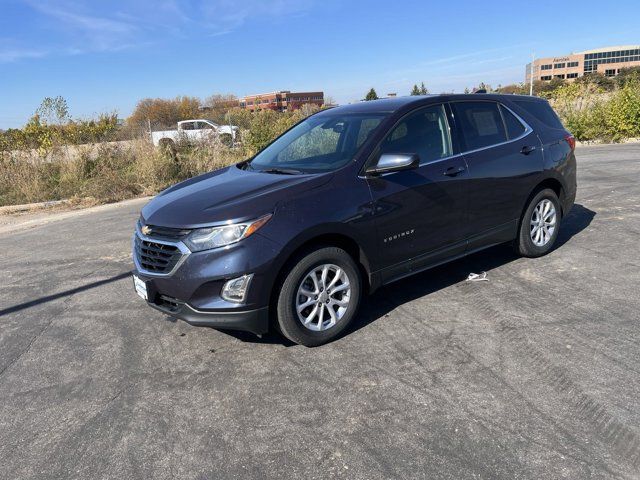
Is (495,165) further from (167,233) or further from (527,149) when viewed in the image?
(167,233)

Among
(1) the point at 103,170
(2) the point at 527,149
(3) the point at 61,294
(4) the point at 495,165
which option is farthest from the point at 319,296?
(1) the point at 103,170

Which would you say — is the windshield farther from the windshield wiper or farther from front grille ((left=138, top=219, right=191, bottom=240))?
front grille ((left=138, top=219, right=191, bottom=240))

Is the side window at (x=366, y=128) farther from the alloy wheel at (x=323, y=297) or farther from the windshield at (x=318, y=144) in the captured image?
the alloy wheel at (x=323, y=297)

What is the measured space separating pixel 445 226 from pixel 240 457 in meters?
2.72

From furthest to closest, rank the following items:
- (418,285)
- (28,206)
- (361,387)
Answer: (28,206) < (418,285) < (361,387)

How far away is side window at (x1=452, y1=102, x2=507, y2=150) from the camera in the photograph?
489cm

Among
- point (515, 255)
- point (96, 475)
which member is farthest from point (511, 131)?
point (96, 475)

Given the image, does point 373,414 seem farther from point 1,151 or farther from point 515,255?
point 1,151

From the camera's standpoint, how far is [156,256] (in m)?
3.83

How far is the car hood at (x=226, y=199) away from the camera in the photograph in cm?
361

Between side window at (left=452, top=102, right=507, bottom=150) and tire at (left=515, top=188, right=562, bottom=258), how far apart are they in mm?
838

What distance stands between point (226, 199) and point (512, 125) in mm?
3229

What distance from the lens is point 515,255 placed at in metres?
5.91

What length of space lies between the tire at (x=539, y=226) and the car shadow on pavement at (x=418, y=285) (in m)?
0.26
